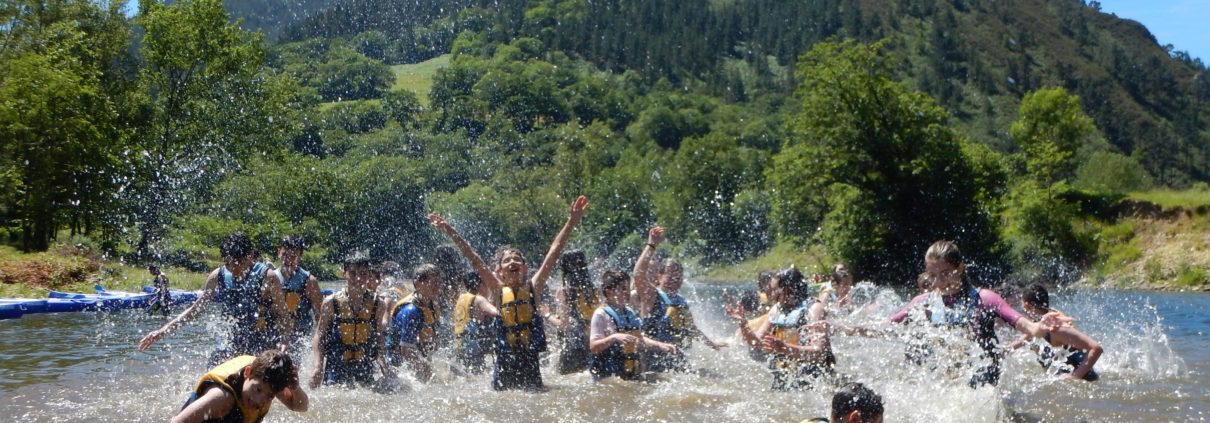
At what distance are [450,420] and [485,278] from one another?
3.68 ft

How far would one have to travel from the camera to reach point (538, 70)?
144 metres

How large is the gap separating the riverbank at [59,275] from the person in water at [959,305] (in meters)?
21.1

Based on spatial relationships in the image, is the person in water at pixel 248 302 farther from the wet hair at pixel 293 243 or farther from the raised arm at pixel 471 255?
the raised arm at pixel 471 255

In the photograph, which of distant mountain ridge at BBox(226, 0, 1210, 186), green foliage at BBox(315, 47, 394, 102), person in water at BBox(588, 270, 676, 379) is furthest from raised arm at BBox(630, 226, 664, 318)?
distant mountain ridge at BBox(226, 0, 1210, 186)

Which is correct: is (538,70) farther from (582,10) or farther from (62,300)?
(62,300)

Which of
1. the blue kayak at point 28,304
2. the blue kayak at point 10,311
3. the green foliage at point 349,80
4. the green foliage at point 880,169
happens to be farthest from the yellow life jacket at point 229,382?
the green foliage at point 349,80

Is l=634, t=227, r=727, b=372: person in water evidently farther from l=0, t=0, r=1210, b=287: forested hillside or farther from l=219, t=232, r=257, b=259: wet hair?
l=0, t=0, r=1210, b=287: forested hillside

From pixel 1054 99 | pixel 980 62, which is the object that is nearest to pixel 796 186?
pixel 1054 99

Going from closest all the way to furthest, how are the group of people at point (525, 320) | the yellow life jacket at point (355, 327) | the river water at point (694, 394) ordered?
1. the group of people at point (525, 320)
2. the river water at point (694, 394)
3. the yellow life jacket at point (355, 327)

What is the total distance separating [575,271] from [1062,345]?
4107mm

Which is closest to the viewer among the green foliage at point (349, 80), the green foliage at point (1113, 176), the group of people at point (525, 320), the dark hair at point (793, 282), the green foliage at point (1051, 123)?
the group of people at point (525, 320)

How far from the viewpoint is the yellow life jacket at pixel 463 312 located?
30.5ft


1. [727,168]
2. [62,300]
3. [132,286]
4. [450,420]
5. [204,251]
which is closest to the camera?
[450,420]

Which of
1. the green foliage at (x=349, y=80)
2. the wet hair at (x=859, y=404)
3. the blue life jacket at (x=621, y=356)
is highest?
the green foliage at (x=349, y=80)
